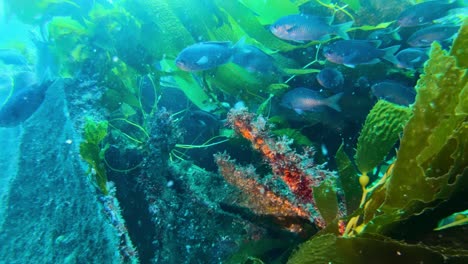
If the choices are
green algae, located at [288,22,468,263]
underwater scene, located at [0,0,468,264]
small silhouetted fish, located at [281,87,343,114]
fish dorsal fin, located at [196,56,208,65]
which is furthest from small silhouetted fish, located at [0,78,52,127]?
green algae, located at [288,22,468,263]

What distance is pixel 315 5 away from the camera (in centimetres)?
399

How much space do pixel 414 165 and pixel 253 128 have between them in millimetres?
1460

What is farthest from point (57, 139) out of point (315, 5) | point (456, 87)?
point (315, 5)

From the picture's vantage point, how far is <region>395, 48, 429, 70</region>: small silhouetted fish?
3.33 meters

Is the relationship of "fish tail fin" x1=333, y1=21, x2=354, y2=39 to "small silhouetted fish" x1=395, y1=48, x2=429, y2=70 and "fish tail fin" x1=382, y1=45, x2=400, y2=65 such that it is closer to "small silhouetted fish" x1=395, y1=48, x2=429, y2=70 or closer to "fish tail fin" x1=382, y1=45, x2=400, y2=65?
"fish tail fin" x1=382, y1=45, x2=400, y2=65

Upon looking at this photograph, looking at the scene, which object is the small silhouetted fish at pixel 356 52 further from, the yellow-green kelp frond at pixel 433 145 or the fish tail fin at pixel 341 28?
the yellow-green kelp frond at pixel 433 145

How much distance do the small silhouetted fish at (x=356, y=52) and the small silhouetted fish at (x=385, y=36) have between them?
0.56 m

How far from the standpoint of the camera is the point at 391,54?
10.9ft

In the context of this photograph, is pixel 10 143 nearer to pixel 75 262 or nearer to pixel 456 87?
pixel 75 262

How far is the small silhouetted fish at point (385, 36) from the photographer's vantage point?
374 centimetres

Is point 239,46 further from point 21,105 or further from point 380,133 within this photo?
point 21,105

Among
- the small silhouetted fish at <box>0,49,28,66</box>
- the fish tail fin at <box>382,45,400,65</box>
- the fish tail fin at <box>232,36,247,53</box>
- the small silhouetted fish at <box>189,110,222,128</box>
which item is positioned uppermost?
the fish tail fin at <box>382,45,400,65</box>

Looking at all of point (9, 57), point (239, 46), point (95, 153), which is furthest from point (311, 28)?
point (9, 57)

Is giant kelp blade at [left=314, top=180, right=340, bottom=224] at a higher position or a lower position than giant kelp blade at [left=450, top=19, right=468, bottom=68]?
lower
